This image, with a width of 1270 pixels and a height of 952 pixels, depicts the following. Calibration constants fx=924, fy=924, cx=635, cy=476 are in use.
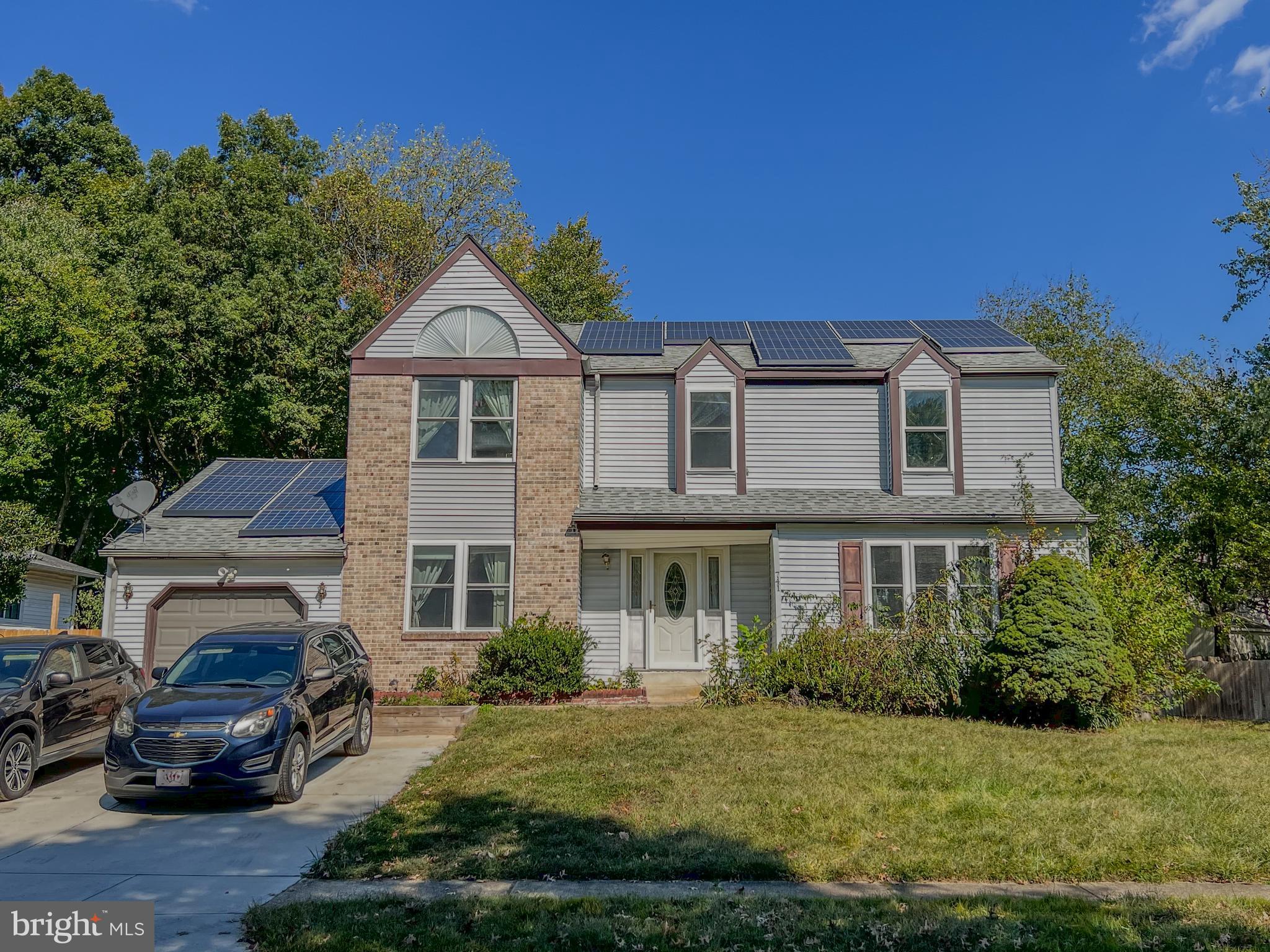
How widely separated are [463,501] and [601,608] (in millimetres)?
3440

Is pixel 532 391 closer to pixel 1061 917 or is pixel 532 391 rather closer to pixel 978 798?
pixel 978 798

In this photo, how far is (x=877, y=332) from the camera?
20.7 m

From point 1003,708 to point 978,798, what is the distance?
17.0ft

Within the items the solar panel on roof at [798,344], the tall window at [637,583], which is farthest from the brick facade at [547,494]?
the solar panel on roof at [798,344]

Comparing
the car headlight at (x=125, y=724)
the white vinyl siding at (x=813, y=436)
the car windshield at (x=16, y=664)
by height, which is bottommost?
the car headlight at (x=125, y=724)

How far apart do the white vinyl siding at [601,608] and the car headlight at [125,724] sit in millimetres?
8952

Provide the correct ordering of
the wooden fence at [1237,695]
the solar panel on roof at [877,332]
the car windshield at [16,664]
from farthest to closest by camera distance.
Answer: the solar panel on roof at [877,332] → the wooden fence at [1237,695] → the car windshield at [16,664]

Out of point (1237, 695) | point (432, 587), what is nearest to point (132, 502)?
point (432, 587)

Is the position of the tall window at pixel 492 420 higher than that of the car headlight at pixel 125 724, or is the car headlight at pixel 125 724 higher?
the tall window at pixel 492 420

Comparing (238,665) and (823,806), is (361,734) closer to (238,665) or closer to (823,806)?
(238,665)

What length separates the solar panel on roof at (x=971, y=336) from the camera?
62.5 feet

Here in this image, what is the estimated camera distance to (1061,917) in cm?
586

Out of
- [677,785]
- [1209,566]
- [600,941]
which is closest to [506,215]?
[1209,566]

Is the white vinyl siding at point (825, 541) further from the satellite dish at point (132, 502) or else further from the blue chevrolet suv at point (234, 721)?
the satellite dish at point (132, 502)
